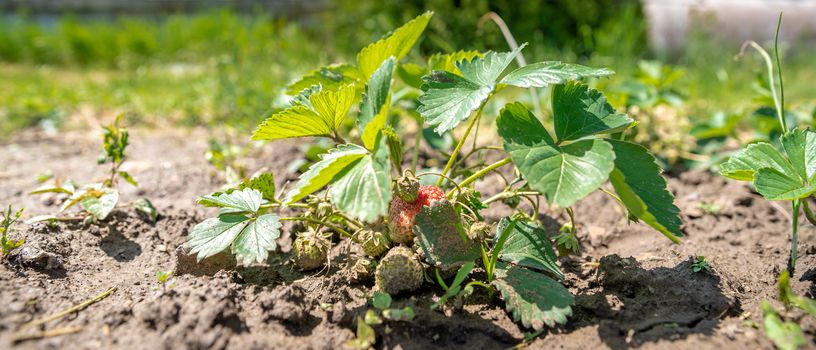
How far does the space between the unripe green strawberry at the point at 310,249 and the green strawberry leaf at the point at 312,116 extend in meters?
0.25

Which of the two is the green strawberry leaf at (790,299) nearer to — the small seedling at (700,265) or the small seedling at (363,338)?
the small seedling at (700,265)

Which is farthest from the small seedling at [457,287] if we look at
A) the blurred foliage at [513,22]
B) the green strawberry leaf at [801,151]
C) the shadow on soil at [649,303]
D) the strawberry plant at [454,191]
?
the blurred foliage at [513,22]

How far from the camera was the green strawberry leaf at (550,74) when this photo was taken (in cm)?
126

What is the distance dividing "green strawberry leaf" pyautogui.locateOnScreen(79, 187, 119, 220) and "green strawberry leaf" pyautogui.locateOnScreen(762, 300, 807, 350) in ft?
5.25

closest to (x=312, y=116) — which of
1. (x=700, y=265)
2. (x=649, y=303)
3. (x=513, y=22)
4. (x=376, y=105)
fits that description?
(x=376, y=105)

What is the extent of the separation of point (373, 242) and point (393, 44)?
1.70ft

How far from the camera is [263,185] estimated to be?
4.96ft

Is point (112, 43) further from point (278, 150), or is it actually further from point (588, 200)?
point (588, 200)

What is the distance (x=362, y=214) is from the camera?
115 cm

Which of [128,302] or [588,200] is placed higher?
[128,302]

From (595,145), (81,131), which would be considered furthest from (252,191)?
(81,131)

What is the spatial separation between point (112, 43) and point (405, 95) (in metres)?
5.13

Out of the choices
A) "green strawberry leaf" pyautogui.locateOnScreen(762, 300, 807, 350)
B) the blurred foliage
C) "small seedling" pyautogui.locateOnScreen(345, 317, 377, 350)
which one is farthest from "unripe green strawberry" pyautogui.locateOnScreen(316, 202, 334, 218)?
the blurred foliage

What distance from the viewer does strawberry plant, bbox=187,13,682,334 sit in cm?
121
